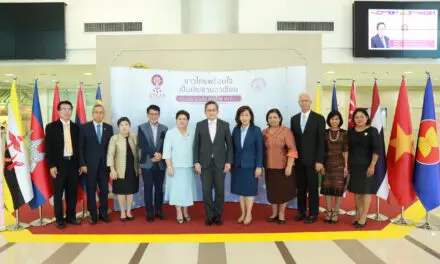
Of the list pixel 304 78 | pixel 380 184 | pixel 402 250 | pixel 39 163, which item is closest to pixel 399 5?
pixel 304 78

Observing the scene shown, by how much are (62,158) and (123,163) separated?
0.71m

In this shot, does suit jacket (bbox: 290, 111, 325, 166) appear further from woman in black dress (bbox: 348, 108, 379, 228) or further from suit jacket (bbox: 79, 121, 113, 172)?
suit jacket (bbox: 79, 121, 113, 172)

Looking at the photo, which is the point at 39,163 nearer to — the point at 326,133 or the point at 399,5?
the point at 326,133

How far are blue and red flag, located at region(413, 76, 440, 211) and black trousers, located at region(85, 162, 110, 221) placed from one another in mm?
3824

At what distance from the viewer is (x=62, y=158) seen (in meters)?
4.39

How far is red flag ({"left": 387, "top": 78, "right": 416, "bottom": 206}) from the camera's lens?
4.53 m

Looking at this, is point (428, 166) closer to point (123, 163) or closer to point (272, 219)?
point (272, 219)

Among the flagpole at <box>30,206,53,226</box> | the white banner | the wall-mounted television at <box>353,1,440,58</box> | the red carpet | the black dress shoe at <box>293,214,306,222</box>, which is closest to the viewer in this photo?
the red carpet

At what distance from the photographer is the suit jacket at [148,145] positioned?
184 inches

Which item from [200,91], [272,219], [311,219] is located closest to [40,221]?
[200,91]

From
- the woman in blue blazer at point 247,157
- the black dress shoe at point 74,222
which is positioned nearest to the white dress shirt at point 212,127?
the woman in blue blazer at point 247,157

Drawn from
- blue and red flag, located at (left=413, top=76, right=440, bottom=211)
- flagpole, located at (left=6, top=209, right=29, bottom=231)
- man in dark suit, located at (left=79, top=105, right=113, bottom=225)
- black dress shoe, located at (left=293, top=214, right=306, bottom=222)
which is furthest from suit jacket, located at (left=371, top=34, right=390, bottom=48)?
flagpole, located at (left=6, top=209, right=29, bottom=231)

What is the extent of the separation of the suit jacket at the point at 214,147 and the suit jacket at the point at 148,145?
0.50 m

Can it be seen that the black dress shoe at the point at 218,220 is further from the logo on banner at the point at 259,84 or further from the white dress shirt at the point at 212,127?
the logo on banner at the point at 259,84
